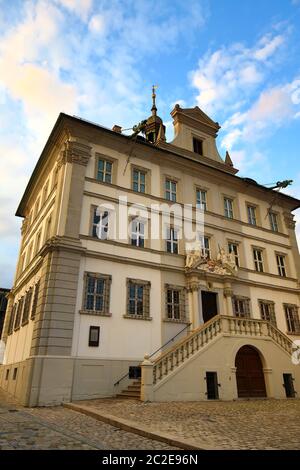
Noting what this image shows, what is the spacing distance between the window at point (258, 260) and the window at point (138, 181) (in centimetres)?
966

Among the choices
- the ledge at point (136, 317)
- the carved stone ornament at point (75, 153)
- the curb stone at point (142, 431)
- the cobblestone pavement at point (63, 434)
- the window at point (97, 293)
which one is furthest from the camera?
the carved stone ornament at point (75, 153)

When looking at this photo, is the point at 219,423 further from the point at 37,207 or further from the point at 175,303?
the point at 37,207

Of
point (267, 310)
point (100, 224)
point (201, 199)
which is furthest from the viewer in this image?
point (201, 199)

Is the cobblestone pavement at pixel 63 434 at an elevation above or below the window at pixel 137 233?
below

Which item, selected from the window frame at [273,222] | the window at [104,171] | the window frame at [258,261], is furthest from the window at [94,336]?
the window frame at [273,222]

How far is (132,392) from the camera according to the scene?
1546 centimetres

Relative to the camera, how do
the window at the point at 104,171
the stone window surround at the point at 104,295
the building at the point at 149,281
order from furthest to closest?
the window at the point at 104,171 → the stone window surround at the point at 104,295 → the building at the point at 149,281

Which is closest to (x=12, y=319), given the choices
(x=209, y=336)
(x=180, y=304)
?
(x=180, y=304)

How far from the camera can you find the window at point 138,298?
18188 millimetres

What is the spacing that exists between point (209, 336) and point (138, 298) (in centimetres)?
421

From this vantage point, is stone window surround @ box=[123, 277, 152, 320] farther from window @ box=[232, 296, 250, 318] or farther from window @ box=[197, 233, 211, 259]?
window @ box=[232, 296, 250, 318]

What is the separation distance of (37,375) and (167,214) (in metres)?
11.8

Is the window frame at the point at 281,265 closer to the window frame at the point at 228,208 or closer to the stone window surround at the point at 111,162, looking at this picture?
the window frame at the point at 228,208
